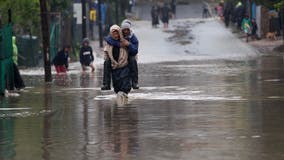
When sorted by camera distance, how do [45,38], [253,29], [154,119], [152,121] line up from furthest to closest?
[253,29] < [45,38] < [154,119] < [152,121]

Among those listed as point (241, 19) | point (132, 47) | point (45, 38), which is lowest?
point (241, 19)

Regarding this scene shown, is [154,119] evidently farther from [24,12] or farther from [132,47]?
[24,12]

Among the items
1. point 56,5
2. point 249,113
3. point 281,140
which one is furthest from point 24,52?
point 281,140

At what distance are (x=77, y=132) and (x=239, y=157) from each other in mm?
3698

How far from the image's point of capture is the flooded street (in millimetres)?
11359

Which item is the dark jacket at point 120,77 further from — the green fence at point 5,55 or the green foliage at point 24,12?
the green foliage at point 24,12

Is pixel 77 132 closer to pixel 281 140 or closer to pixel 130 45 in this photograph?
pixel 281 140

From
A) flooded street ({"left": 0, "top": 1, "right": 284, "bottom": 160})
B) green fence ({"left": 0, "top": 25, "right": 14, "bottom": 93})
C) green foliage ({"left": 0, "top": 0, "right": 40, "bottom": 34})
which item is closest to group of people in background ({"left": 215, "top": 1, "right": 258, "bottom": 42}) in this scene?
green foliage ({"left": 0, "top": 0, "right": 40, "bottom": 34})

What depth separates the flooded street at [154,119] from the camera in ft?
37.3

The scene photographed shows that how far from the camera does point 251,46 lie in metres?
49.1

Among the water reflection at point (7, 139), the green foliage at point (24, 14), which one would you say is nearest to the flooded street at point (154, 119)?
the water reflection at point (7, 139)

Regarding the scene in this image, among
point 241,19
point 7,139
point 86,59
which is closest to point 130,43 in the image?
point 7,139

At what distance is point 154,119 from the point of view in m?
15.3

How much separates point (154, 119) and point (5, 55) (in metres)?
6.87
